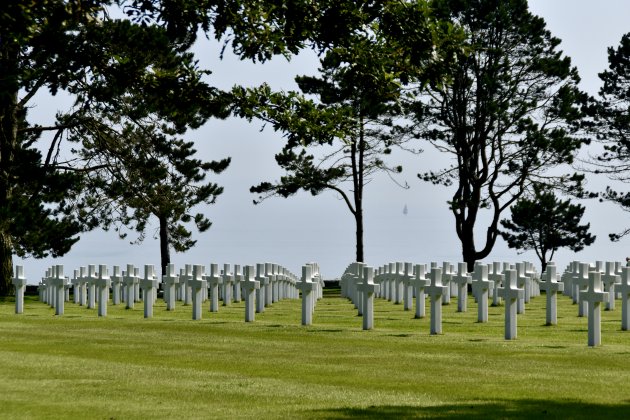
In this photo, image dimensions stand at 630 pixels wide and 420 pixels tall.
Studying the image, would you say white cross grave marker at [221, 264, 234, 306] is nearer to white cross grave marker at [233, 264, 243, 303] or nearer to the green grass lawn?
white cross grave marker at [233, 264, 243, 303]

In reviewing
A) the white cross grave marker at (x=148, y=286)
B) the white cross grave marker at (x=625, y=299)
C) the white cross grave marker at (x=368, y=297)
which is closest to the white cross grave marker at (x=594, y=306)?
the white cross grave marker at (x=625, y=299)

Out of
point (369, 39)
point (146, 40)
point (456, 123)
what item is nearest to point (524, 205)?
point (456, 123)

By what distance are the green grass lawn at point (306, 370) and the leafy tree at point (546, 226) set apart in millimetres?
30139

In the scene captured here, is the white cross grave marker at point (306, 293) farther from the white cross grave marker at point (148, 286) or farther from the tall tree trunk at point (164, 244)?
the tall tree trunk at point (164, 244)

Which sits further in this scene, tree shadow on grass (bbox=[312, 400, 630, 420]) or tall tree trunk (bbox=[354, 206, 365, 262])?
tall tree trunk (bbox=[354, 206, 365, 262])

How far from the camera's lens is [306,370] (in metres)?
14.2

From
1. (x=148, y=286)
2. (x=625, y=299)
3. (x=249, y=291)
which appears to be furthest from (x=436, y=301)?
(x=148, y=286)

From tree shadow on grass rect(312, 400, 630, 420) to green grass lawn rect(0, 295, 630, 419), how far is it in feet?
0.07

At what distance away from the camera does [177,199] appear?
49.0m

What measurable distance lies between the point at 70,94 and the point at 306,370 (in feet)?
89.7

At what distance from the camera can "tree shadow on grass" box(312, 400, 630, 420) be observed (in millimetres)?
10578

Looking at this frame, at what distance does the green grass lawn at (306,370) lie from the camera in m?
11.2

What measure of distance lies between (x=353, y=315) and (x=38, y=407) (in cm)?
1504

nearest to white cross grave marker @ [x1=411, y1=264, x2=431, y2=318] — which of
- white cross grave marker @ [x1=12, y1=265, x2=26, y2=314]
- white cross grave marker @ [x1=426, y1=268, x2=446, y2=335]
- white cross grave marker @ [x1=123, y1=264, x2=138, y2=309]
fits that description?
white cross grave marker @ [x1=426, y1=268, x2=446, y2=335]
